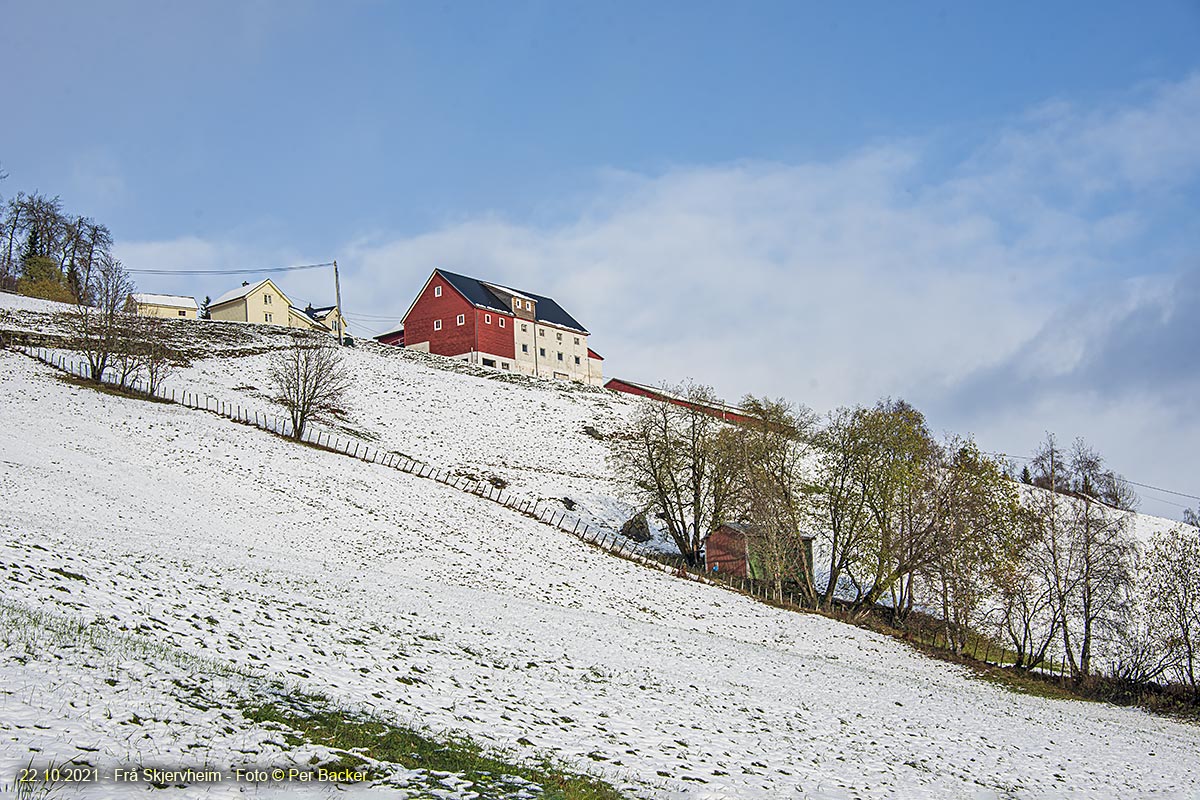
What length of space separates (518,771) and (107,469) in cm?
3240

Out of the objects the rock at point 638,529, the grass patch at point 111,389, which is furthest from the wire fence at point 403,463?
the rock at point 638,529

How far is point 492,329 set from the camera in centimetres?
9325

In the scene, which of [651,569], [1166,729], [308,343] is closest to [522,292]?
[308,343]

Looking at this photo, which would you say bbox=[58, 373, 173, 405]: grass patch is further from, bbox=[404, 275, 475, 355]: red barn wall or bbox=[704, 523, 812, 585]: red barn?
bbox=[404, 275, 475, 355]: red barn wall

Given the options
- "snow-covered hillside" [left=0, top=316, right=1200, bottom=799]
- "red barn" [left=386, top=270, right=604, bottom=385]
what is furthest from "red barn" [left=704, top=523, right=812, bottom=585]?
"red barn" [left=386, top=270, right=604, bottom=385]

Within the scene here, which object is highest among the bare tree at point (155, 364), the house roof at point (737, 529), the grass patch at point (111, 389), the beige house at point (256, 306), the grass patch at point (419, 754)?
the beige house at point (256, 306)

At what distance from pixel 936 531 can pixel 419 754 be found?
35.1m

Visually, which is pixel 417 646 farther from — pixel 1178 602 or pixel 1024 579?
pixel 1178 602

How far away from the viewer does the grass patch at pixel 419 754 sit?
1035 centimetres

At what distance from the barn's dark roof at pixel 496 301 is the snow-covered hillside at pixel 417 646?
159ft

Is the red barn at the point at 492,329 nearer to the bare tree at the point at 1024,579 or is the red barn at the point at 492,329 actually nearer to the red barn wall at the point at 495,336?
the red barn wall at the point at 495,336

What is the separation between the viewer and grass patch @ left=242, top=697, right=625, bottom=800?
10.4 metres

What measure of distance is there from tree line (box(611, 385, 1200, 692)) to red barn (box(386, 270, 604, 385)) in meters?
44.2

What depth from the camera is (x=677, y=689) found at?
19688 mm
